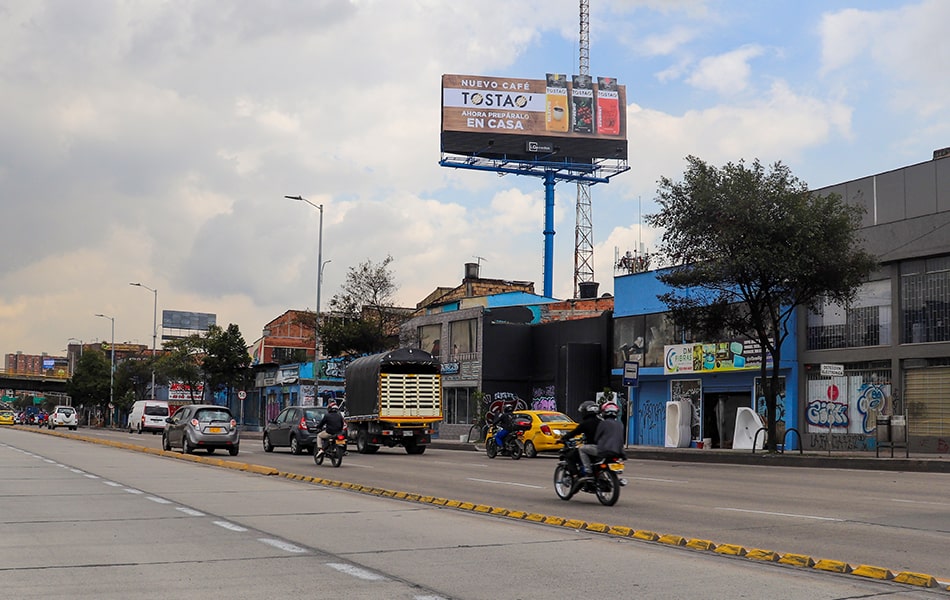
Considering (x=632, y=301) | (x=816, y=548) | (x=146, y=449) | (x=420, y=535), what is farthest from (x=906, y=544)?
(x=632, y=301)

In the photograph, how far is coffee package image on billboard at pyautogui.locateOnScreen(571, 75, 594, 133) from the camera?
223 feet

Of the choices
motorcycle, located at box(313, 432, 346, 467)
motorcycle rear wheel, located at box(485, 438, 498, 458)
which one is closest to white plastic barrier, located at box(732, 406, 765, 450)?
motorcycle rear wheel, located at box(485, 438, 498, 458)

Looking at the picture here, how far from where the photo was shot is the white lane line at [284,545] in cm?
1034

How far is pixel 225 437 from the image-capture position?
1218 inches

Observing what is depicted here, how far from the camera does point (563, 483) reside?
16297mm

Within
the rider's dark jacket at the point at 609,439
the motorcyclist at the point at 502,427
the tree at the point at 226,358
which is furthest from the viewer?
the tree at the point at 226,358

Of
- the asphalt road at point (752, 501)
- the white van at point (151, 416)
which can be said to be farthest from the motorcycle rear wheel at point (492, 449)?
the white van at point (151, 416)

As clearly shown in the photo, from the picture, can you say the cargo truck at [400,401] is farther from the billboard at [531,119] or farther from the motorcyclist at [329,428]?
the billboard at [531,119]

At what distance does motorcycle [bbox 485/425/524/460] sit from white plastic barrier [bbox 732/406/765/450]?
918 cm

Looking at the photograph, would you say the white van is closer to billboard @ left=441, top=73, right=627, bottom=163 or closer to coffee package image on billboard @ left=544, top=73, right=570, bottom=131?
billboard @ left=441, top=73, right=627, bottom=163

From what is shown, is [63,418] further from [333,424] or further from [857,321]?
[857,321]

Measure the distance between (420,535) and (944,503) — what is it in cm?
922

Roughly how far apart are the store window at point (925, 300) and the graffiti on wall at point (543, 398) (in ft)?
66.0

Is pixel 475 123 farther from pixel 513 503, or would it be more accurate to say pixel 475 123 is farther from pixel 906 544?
pixel 906 544
